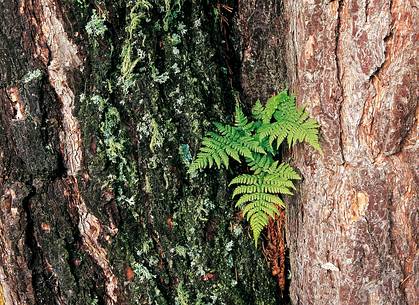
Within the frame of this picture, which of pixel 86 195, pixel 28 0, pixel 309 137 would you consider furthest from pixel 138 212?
pixel 28 0

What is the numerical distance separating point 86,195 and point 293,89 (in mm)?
1408

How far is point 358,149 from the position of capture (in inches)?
114

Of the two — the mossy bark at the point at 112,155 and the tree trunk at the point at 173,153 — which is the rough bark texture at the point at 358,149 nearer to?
the tree trunk at the point at 173,153

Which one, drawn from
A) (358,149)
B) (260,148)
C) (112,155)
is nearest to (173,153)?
(112,155)

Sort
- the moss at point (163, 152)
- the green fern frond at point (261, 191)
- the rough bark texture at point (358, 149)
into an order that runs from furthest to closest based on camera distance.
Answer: the green fern frond at point (261, 191), the moss at point (163, 152), the rough bark texture at point (358, 149)

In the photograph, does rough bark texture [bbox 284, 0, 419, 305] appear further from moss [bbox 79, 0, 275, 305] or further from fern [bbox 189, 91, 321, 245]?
moss [bbox 79, 0, 275, 305]

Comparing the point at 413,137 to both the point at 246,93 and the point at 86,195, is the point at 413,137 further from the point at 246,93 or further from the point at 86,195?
the point at 86,195

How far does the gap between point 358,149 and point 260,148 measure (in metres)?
→ 0.57

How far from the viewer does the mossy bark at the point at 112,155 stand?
2805mm

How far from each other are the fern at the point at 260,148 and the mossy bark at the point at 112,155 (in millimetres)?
130

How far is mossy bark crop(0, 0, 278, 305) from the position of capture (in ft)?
9.20

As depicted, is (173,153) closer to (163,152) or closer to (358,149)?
(163,152)

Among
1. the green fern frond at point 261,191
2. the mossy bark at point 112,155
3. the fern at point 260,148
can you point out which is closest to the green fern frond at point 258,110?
the fern at point 260,148

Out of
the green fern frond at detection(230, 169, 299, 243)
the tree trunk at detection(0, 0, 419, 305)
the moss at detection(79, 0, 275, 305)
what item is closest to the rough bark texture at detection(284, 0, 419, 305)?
the tree trunk at detection(0, 0, 419, 305)
